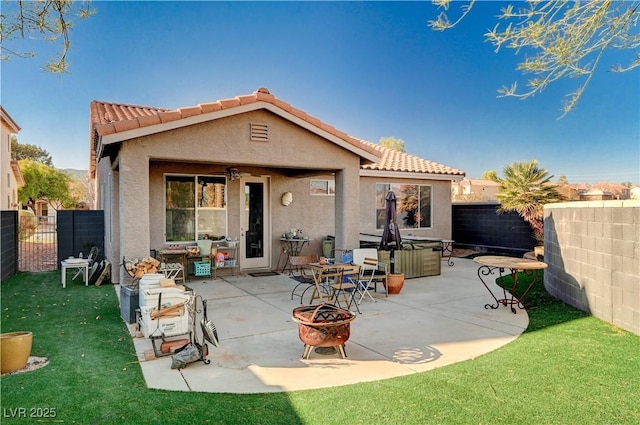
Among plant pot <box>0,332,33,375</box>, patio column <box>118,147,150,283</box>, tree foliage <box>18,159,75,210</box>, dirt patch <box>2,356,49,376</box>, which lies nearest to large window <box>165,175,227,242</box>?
→ patio column <box>118,147,150,283</box>

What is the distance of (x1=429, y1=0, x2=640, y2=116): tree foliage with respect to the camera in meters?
5.06

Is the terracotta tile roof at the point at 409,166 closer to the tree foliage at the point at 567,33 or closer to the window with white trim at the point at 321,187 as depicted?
the window with white trim at the point at 321,187

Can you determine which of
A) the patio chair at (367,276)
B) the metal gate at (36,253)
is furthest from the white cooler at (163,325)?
the metal gate at (36,253)

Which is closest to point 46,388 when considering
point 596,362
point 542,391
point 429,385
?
point 429,385

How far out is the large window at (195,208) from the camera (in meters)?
11.1

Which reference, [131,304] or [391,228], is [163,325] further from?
[391,228]

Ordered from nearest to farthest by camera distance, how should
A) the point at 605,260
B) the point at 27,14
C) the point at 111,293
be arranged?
the point at 27,14 → the point at 605,260 → the point at 111,293

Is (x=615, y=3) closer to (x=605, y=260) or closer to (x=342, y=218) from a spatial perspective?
(x=605, y=260)

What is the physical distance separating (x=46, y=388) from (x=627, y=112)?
20.4 meters

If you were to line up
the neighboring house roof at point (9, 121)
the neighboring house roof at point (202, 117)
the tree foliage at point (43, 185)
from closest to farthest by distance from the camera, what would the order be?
the neighboring house roof at point (202, 117) < the neighboring house roof at point (9, 121) < the tree foliage at point (43, 185)

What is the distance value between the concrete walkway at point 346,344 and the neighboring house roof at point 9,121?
64.4 ft

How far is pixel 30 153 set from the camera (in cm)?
5197

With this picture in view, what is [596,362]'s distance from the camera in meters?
4.78

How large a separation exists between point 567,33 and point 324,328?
4822 millimetres
